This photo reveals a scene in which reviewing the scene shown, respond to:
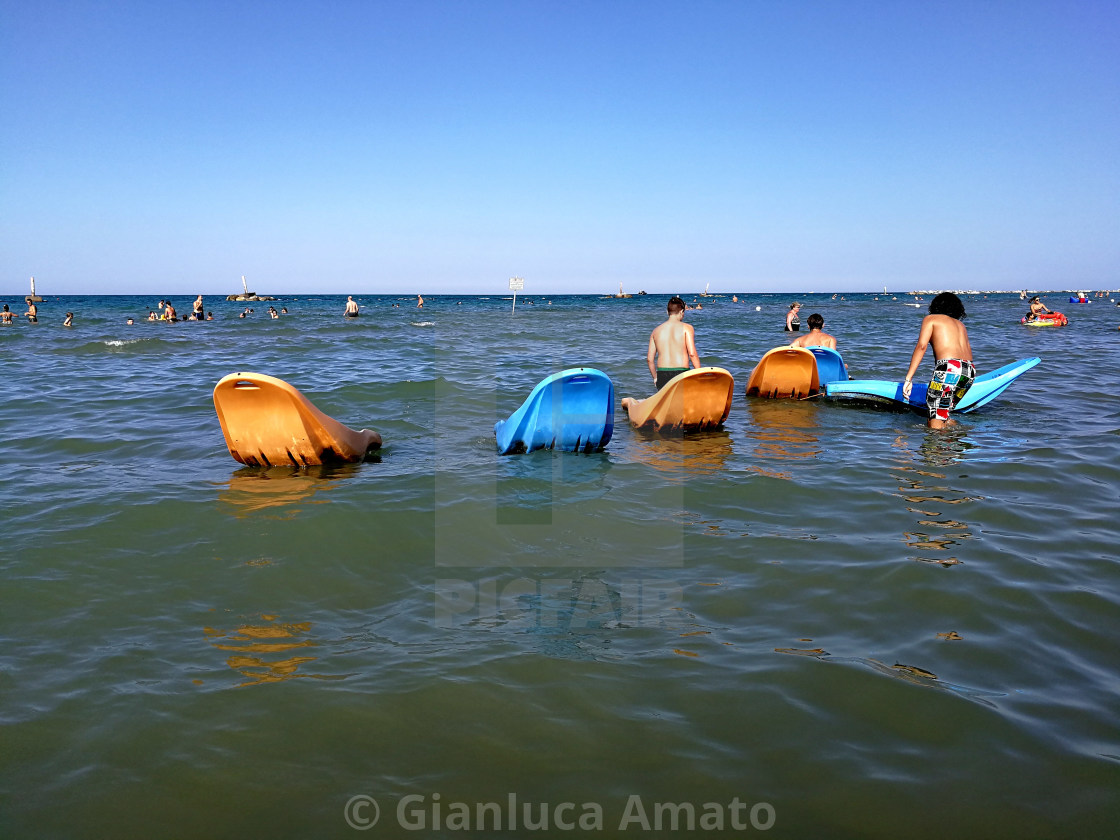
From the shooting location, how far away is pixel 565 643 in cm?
338

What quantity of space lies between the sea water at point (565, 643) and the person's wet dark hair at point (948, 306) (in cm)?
205

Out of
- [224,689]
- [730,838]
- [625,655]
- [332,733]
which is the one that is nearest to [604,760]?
[730,838]

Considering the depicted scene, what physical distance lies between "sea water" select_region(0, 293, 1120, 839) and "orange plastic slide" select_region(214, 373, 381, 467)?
0.77ft

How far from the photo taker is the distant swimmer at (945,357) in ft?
28.0

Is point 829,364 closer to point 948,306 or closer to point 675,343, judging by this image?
point 948,306

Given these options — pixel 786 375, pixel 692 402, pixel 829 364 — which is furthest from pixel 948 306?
pixel 692 402

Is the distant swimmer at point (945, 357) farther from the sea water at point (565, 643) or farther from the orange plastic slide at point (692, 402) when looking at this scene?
the orange plastic slide at point (692, 402)

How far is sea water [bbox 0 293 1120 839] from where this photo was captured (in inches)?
91.6

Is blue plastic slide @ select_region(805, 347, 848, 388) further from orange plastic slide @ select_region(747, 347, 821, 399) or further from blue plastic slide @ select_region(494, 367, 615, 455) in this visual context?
blue plastic slide @ select_region(494, 367, 615, 455)

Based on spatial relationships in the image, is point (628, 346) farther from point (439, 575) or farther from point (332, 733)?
point (332, 733)

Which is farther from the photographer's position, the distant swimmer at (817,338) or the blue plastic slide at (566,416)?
the distant swimmer at (817,338)

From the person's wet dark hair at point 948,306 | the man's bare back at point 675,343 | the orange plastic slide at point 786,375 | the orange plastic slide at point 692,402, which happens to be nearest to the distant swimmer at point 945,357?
the person's wet dark hair at point 948,306

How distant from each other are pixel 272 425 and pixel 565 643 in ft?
14.3

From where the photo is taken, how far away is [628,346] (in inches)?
929
